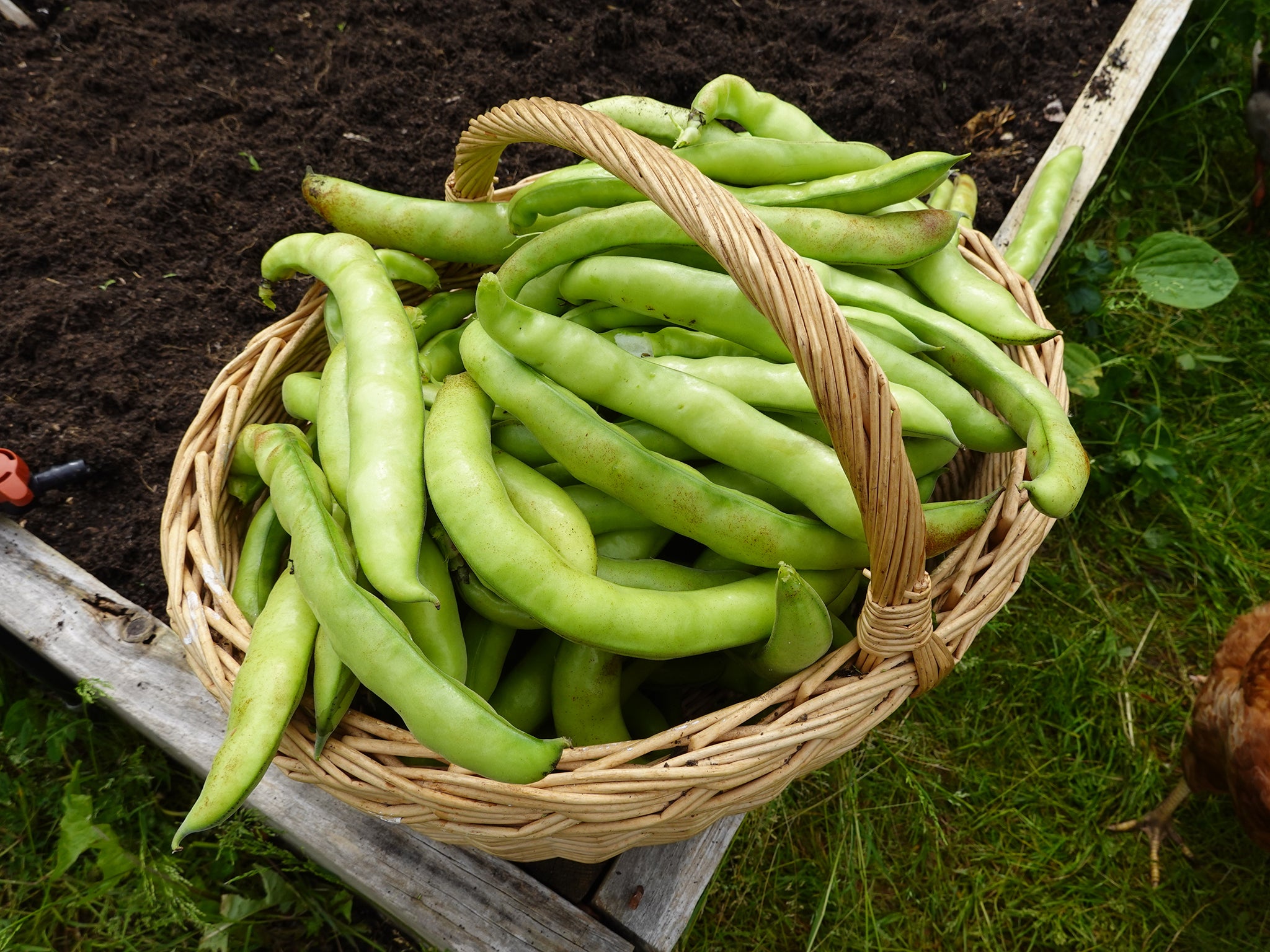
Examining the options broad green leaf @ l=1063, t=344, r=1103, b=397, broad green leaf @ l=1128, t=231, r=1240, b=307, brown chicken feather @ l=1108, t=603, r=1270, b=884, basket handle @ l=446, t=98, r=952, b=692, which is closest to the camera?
basket handle @ l=446, t=98, r=952, b=692

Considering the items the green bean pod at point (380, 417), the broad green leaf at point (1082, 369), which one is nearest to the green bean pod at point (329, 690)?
the green bean pod at point (380, 417)

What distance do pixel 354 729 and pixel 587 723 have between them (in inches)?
12.6

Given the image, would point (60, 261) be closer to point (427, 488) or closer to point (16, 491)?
point (16, 491)

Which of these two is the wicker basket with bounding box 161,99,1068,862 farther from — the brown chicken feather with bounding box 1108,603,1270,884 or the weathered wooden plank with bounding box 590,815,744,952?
the brown chicken feather with bounding box 1108,603,1270,884

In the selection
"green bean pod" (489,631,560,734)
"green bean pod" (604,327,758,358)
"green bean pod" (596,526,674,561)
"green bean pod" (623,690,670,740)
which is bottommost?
"green bean pod" (623,690,670,740)

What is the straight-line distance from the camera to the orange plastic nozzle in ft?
5.93

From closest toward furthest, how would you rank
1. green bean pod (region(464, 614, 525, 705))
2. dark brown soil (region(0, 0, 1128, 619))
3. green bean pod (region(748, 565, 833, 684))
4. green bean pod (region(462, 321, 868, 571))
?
green bean pod (region(748, 565, 833, 684)), green bean pod (region(462, 321, 868, 571)), green bean pod (region(464, 614, 525, 705)), dark brown soil (region(0, 0, 1128, 619))

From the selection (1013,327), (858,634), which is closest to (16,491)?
(858,634)

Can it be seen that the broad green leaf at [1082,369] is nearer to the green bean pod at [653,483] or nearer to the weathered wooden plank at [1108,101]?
the weathered wooden plank at [1108,101]

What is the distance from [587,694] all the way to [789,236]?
29.9 inches

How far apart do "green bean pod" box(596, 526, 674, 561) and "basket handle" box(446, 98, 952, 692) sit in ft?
1.13

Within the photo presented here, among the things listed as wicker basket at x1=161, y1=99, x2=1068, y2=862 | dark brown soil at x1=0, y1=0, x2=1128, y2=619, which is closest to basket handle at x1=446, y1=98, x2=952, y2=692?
wicker basket at x1=161, y1=99, x2=1068, y2=862

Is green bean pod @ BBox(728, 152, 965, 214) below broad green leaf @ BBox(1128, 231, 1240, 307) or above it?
above

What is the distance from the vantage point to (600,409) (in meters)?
1.40
